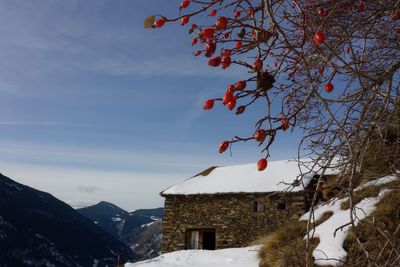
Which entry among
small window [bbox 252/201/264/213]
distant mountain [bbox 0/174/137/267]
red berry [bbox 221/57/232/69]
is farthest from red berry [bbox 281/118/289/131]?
distant mountain [bbox 0/174/137/267]

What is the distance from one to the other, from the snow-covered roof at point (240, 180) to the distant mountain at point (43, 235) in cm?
9480

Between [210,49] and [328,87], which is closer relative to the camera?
[210,49]

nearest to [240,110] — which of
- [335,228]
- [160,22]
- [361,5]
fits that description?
[160,22]

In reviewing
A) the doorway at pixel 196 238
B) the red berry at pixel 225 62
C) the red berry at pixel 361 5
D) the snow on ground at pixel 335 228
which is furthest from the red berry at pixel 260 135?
the doorway at pixel 196 238

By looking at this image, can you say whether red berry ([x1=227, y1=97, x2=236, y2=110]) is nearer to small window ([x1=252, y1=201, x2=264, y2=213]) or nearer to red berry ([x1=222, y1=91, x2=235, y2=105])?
red berry ([x1=222, y1=91, x2=235, y2=105])

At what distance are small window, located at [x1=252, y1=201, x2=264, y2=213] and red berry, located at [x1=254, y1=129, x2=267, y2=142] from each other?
15.8 meters

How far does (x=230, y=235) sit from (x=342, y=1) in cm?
1514

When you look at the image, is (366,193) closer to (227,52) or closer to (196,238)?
(227,52)

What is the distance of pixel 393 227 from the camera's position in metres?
7.04

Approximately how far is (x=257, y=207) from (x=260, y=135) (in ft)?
52.5

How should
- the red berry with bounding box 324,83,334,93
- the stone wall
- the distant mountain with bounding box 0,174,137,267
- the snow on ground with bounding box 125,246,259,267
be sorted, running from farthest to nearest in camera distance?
the distant mountain with bounding box 0,174,137,267, the stone wall, the snow on ground with bounding box 125,246,259,267, the red berry with bounding box 324,83,334,93

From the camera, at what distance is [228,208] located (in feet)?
58.8

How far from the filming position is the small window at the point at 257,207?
56.4ft

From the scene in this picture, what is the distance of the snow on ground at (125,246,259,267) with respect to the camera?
375 inches
